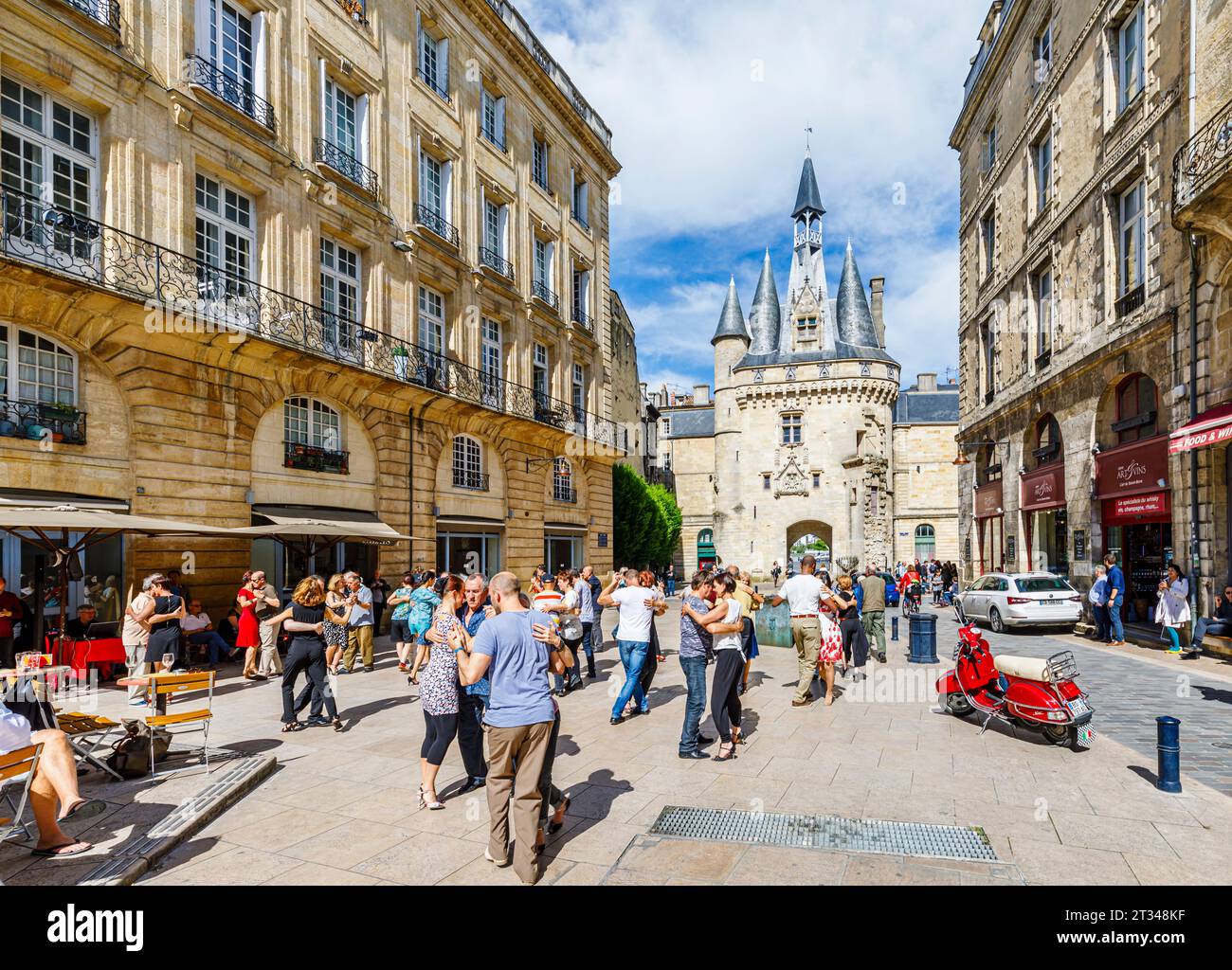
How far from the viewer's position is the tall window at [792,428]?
4775cm

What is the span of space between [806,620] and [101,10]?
13.8 metres

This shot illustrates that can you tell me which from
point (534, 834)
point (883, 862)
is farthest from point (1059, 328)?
point (534, 834)

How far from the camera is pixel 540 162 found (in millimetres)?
24188

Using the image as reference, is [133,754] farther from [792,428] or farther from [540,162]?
[792,428]

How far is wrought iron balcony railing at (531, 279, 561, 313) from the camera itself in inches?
906

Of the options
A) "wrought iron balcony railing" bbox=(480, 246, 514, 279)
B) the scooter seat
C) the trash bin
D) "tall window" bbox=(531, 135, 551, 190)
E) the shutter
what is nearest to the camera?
the scooter seat

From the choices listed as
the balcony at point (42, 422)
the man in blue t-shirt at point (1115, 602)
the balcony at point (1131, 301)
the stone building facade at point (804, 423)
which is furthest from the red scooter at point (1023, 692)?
the stone building facade at point (804, 423)

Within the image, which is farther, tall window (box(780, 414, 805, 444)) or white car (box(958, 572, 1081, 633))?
tall window (box(780, 414, 805, 444))

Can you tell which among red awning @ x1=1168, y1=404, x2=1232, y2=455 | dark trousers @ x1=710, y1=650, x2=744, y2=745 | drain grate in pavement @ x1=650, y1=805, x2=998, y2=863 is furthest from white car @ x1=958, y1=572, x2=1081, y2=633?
drain grate in pavement @ x1=650, y1=805, x2=998, y2=863

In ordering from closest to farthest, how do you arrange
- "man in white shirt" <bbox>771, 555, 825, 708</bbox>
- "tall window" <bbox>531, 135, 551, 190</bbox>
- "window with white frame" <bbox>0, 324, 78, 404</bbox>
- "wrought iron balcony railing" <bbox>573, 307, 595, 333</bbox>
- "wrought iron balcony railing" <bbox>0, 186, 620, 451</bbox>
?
"man in white shirt" <bbox>771, 555, 825, 708</bbox>
"window with white frame" <bbox>0, 324, 78, 404</bbox>
"wrought iron balcony railing" <bbox>0, 186, 620, 451</bbox>
"tall window" <bbox>531, 135, 551, 190</bbox>
"wrought iron balcony railing" <bbox>573, 307, 595, 333</bbox>

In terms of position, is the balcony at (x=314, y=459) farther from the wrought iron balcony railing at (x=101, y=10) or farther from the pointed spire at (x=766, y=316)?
the pointed spire at (x=766, y=316)

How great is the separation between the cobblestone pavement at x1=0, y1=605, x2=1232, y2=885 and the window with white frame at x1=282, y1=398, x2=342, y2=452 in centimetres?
684

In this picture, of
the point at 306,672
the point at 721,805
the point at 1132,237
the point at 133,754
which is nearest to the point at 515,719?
the point at 721,805

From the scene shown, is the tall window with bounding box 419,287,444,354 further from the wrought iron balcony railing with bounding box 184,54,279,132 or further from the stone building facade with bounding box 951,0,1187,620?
the stone building facade with bounding box 951,0,1187,620
